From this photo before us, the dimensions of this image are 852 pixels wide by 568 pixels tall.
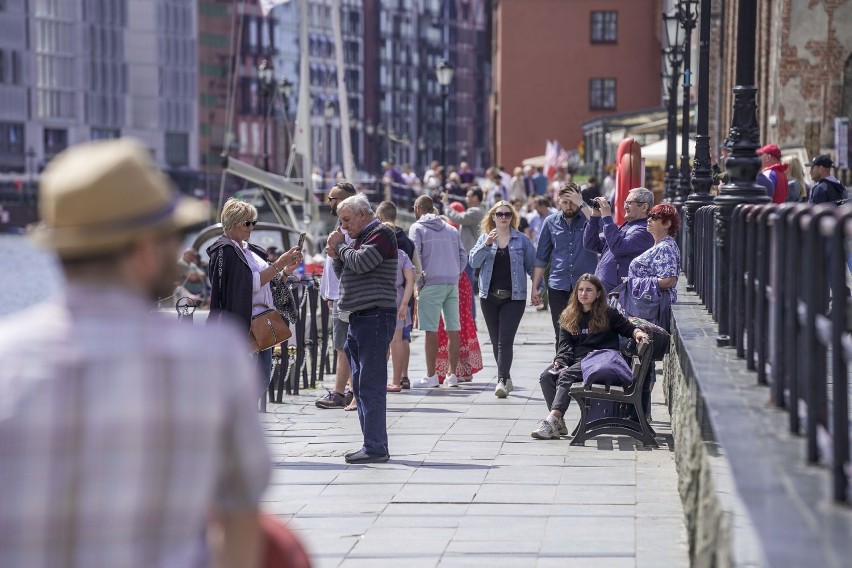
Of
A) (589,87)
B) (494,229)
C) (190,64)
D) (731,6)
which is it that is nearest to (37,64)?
(190,64)

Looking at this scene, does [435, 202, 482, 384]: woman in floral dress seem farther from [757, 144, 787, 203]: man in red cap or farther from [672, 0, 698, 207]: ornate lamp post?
[672, 0, 698, 207]: ornate lamp post

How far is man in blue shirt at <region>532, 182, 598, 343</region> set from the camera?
15.6 metres

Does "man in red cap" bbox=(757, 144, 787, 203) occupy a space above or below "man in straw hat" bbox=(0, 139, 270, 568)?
above

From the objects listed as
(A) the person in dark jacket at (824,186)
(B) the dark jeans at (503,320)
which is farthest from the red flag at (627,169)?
(B) the dark jeans at (503,320)

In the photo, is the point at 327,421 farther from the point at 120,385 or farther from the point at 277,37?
the point at 277,37

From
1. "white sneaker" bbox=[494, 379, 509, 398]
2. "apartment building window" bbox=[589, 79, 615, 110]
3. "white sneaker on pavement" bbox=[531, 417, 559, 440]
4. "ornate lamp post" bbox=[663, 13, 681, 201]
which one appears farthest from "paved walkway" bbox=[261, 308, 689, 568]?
"apartment building window" bbox=[589, 79, 615, 110]

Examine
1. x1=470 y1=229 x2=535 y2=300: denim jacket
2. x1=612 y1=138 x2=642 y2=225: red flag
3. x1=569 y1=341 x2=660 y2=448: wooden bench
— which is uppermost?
x1=612 y1=138 x2=642 y2=225: red flag

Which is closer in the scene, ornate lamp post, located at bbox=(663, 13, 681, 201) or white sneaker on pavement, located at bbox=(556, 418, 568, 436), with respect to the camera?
white sneaker on pavement, located at bbox=(556, 418, 568, 436)

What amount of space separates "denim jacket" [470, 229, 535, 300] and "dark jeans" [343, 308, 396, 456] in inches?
172

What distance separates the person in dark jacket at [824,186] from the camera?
16.9m

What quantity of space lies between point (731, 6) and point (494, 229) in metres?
29.9

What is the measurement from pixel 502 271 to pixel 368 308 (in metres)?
4.56

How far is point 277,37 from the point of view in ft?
516

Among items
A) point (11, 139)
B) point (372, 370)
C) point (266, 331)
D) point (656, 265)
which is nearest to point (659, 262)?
point (656, 265)
